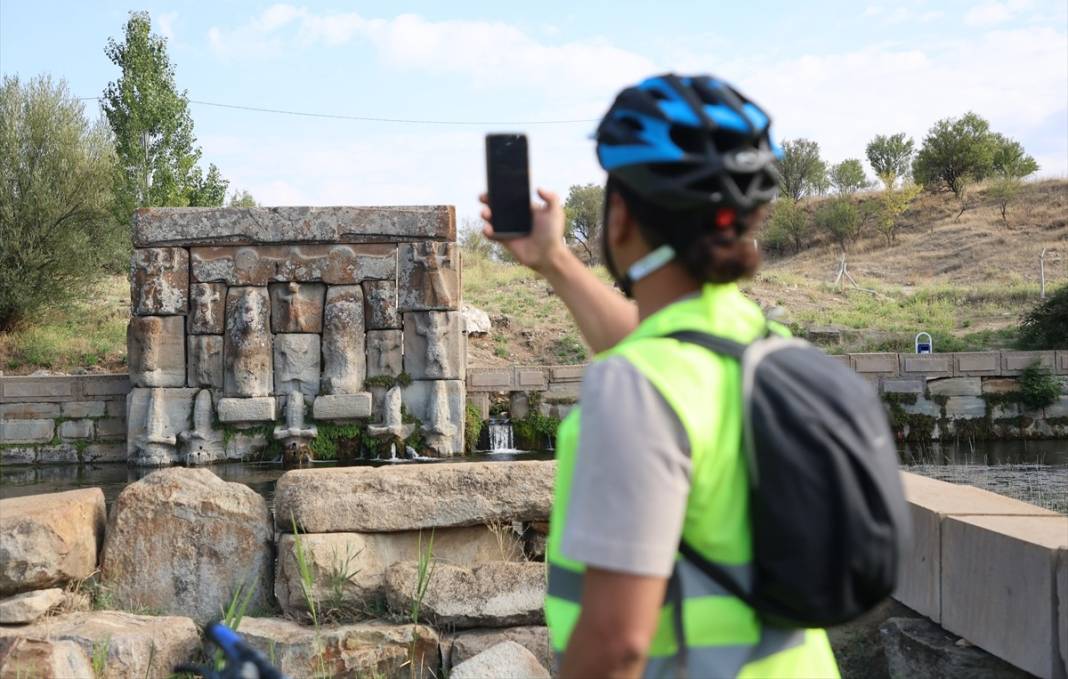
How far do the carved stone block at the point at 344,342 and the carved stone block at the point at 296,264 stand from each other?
220 millimetres

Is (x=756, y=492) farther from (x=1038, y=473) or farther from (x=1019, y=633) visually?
(x=1038, y=473)

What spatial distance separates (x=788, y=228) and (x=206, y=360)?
95.5 ft

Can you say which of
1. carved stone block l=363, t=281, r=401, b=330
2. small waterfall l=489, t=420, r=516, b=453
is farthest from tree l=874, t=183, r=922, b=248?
carved stone block l=363, t=281, r=401, b=330

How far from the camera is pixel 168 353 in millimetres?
14555

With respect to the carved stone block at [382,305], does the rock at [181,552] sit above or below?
below

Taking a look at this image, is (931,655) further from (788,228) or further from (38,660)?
(788,228)

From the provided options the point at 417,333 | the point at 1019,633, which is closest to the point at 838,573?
the point at 1019,633

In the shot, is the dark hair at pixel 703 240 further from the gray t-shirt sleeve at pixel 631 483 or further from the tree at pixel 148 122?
the tree at pixel 148 122

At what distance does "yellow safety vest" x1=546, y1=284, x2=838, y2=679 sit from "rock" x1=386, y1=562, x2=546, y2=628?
10.3 feet

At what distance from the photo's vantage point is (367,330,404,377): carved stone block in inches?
571

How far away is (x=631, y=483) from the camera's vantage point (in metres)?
1.28

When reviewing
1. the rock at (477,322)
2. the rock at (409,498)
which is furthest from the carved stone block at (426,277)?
the rock at (409,498)

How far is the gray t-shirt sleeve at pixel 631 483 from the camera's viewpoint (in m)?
1.28

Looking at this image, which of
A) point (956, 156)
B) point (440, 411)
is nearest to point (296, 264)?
point (440, 411)
